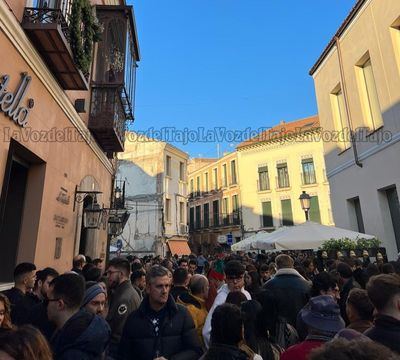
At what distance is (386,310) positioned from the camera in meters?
2.37

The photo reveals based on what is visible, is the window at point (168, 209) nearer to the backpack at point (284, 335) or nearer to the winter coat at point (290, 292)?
the winter coat at point (290, 292)

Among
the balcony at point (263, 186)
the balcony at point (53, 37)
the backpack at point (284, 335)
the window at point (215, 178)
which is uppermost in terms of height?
the window at point (215, 178)

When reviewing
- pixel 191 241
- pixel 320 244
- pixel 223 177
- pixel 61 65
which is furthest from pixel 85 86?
pixel 191 241

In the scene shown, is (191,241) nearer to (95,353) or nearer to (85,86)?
(85,86)

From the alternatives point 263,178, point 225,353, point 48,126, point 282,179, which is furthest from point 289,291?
point 263,178

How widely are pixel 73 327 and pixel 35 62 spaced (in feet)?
17.6

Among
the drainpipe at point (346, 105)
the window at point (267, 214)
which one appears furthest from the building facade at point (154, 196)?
the drainpipe at point (346, 105)

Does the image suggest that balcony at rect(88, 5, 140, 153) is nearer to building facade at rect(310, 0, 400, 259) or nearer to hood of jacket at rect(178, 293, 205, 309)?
hood of jacket at rect(178, 293, 205, 309)

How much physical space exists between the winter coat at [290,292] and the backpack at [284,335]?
1046 mm

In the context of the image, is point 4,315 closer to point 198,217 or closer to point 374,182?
point 374,182

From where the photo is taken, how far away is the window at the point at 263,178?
114ft

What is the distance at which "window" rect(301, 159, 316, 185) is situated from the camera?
3253 cm

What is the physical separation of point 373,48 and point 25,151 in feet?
36.7

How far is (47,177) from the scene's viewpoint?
686 centimetres
